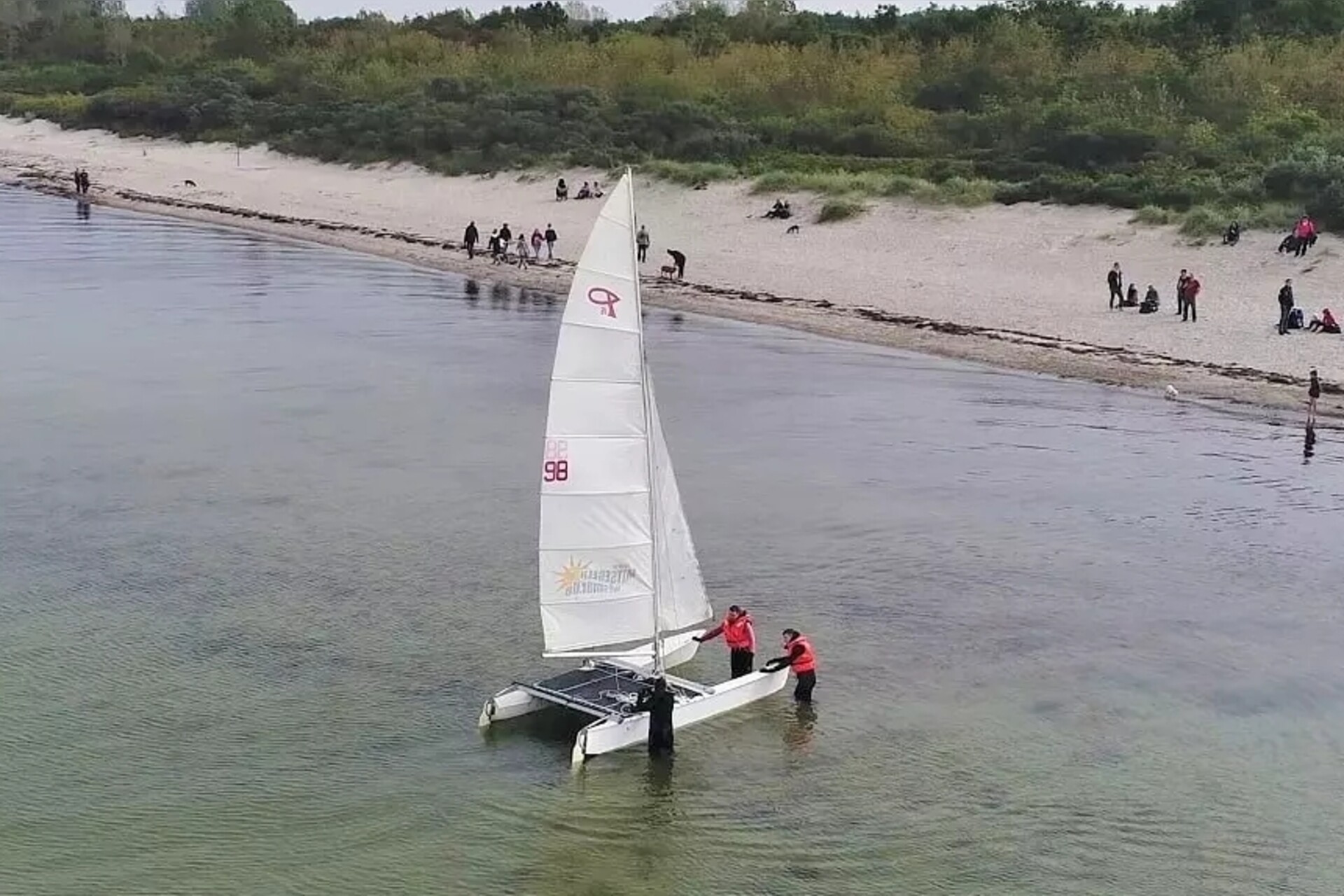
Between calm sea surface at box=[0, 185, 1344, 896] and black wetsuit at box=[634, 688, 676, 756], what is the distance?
1.22ft

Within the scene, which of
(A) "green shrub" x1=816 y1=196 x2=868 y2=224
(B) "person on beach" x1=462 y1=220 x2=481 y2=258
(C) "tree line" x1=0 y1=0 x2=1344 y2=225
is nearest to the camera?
(A) "green shrub" x1=816 y1=196 x2=868 y2=224

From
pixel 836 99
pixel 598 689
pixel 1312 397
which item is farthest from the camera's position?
pixel 836 99

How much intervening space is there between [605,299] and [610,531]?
329 cm

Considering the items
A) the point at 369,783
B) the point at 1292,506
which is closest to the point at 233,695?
the point at 369,783

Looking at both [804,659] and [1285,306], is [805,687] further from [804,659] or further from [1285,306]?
[1285,306]

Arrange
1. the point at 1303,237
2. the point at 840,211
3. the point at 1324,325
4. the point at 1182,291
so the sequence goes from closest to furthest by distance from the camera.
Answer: the point at 1324,325
the point at 1182,291
the point at 1303,237
the point at 840,211

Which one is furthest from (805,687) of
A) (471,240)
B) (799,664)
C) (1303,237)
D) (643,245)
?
(471,240)

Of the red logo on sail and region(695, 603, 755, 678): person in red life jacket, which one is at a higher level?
the red logo on sail

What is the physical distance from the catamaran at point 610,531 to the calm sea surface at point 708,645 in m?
0.58

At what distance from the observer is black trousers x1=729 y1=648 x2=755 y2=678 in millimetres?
23516

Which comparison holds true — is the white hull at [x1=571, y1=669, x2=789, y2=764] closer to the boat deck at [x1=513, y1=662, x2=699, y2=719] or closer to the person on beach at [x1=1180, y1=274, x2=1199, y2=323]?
the boat deck at [x1=513, y1=662, x2=699, y2=719]

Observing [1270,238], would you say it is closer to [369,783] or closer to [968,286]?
[968,286]

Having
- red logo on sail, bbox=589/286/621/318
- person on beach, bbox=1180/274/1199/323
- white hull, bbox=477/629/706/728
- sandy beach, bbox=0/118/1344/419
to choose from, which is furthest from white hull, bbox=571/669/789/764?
person on beach, bbox=1180/274/1199/323

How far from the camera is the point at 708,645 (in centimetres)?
2588
